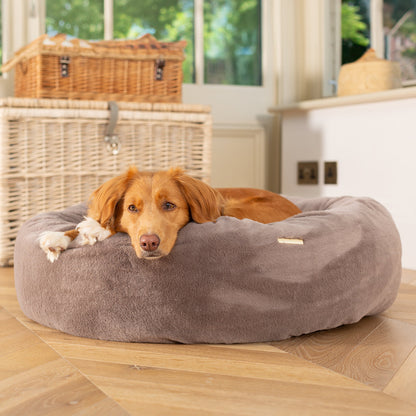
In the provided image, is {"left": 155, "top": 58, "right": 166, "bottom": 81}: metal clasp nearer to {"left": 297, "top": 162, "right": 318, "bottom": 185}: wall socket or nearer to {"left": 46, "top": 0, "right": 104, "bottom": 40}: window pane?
{"left": 46, "top": 0, "right": 104, "bottom": 40}: window pane

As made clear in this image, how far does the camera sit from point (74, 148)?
2.78 m

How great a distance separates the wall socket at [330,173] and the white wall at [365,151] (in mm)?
26

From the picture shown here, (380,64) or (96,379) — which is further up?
(380,64)

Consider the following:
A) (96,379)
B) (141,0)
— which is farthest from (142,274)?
(141,0)

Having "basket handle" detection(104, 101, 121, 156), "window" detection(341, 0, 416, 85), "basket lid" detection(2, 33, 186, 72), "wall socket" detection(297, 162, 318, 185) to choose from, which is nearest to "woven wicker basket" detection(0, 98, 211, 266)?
"basket handle" detection(104, 101, 121, 156)

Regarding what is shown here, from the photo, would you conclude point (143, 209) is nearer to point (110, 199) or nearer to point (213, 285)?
point (110, 199)

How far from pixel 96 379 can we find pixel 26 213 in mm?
1626

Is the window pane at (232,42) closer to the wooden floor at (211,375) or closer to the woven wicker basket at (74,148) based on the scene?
the woven wicker basket at (74,148)

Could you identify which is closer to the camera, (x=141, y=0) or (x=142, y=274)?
(x=142, y=274)

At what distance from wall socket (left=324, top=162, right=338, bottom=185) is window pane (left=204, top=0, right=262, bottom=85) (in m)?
0.94

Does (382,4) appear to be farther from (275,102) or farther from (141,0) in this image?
(141,0)

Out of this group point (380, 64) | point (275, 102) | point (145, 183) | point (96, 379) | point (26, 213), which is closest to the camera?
point (96, 379)

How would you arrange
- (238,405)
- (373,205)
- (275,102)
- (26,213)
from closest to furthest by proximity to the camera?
1. (238,405)
2. (373,205)
3. (26,213)
4. (275,102)

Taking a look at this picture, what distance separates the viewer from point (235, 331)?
1.54 m
